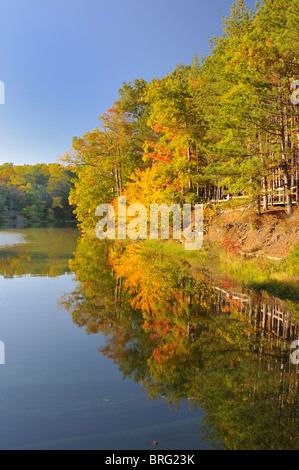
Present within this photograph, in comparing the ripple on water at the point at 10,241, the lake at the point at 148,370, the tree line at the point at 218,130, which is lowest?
the lake at the point at 148,370

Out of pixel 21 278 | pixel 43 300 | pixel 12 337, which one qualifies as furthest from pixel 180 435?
pixel 21 278

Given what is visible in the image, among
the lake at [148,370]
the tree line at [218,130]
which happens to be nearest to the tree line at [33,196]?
the tree line at [218,130]

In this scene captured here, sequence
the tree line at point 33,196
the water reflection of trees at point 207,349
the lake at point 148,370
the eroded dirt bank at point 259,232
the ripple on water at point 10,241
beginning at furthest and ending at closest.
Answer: the tree line at point 33,196 < the ripple on water at point 10,241 < the eroded dirt bank at point 259,232 < the water reflection of trees at point 207,349 < the lake at point 148,370

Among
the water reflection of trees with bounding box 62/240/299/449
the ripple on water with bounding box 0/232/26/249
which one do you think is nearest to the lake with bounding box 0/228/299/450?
the water reflection of trees with bounding box 62/240/299/449

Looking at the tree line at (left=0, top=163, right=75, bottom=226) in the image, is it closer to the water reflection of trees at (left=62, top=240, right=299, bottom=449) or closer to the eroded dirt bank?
the eroded dirt bank

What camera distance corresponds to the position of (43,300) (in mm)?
12922

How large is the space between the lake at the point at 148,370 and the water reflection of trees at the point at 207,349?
25mm

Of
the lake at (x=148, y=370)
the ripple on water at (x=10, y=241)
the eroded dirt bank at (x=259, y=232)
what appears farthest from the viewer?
the ripple on water at (x=10, y=241)

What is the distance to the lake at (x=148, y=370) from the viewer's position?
4.98 metres

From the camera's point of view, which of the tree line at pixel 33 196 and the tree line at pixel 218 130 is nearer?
the tree line at pixel 218 130

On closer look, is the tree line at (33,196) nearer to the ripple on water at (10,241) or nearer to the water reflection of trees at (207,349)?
the ripple on water at (10,241)

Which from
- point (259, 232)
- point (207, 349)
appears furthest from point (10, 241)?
point (207, 349)

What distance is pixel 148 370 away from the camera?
278 inches

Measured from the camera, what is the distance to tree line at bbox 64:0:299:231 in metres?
16.5
